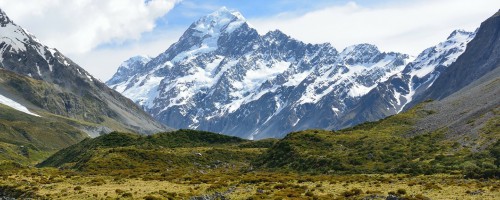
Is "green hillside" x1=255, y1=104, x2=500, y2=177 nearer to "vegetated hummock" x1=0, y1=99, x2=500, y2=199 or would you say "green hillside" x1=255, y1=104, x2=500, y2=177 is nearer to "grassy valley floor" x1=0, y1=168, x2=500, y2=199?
"vegetated hummock" x1=0, y1=99, x2=500, y2=199

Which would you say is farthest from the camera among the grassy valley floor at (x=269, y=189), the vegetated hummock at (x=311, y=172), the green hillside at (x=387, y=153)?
the green hillside at (x=387, y=153)

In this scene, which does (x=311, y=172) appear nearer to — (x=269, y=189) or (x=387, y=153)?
(x=387, y=153)

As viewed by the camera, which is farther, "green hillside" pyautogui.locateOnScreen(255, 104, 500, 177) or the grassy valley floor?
"green hillside" pyautogui.locateOnScreen(255, 104, 500, 177)

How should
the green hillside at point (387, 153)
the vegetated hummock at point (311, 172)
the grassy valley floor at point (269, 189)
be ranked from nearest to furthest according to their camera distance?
1. the grassy valley floor at point (269, 189)
2. the vegetated hummock at point (311, 172)
3. the green hillside at point (387, 153)

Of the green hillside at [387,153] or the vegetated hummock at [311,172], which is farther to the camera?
the green hillside at [387,153]

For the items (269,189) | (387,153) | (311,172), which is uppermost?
(387,153)

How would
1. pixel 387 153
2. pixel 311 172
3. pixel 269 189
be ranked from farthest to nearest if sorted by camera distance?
1. pixel 387 153
2. pixel 311 172
3. pixel 269 189

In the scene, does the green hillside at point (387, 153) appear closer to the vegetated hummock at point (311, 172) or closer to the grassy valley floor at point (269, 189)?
the vegetated hummock at point (311, 172)

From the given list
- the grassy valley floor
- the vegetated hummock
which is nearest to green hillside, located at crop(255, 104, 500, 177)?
the vegetated hummock

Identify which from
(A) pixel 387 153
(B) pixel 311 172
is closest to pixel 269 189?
(B) pixel 311 172

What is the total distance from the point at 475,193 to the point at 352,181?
19.6m

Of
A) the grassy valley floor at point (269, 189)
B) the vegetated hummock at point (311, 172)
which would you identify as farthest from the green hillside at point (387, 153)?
the grassy valley floor at point (269, 189)

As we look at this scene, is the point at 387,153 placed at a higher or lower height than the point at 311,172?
higher

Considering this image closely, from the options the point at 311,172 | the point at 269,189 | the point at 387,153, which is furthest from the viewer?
the point at 387,153
